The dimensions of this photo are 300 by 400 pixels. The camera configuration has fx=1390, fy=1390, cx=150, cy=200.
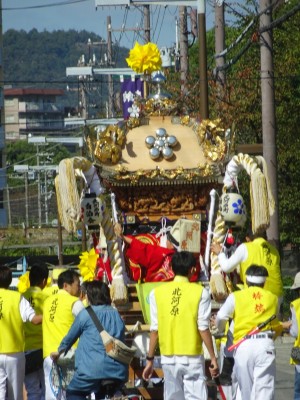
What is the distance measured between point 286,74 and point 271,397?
1900 centimetres

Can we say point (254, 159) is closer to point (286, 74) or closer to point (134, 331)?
point (134, 331)

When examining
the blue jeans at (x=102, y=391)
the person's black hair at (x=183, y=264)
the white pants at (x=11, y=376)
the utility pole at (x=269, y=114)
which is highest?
the utility pole at (x=269, y=114)

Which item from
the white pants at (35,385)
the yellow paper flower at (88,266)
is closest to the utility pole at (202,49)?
the yellow paper flower at (88,266)

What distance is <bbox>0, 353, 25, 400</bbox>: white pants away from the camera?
46.8 ft

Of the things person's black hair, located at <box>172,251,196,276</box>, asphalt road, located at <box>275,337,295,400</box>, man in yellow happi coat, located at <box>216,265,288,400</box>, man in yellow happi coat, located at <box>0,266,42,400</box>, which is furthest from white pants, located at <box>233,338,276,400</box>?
asphalt road, located at <box>275,337,295,400</box>

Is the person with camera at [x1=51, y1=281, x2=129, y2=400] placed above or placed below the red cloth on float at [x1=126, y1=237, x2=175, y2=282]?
below

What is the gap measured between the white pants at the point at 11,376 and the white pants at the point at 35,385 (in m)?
0.98

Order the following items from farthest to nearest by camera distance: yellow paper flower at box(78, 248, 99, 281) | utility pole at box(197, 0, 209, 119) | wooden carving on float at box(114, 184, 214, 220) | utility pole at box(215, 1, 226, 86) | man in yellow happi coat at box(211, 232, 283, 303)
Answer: utility pole at box(215, 1, 226, 86) < utility pole at box(197, 0, 209, 119) < wooden carving on float at box(114, 184, 214, 220) < yellow paper flower at box(78, 248, 99, 281) < man in yellow happi coat at box(211, 232, 283, 303)

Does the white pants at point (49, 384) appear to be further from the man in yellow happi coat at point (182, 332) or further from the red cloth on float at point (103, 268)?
the red cloth on float at point (103, 268)

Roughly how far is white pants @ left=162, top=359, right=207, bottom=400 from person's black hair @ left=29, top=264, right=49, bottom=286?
2661 mm

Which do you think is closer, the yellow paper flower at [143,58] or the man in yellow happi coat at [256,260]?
the man in yellow happi coat at [256,260]

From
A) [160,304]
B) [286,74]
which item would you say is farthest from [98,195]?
[286,74]

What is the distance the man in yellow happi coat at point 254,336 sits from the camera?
1349 cm

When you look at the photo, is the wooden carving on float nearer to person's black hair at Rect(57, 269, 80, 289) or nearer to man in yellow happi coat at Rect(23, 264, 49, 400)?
man in yellow happi coat at Rect(23, 264, 49, 400)
